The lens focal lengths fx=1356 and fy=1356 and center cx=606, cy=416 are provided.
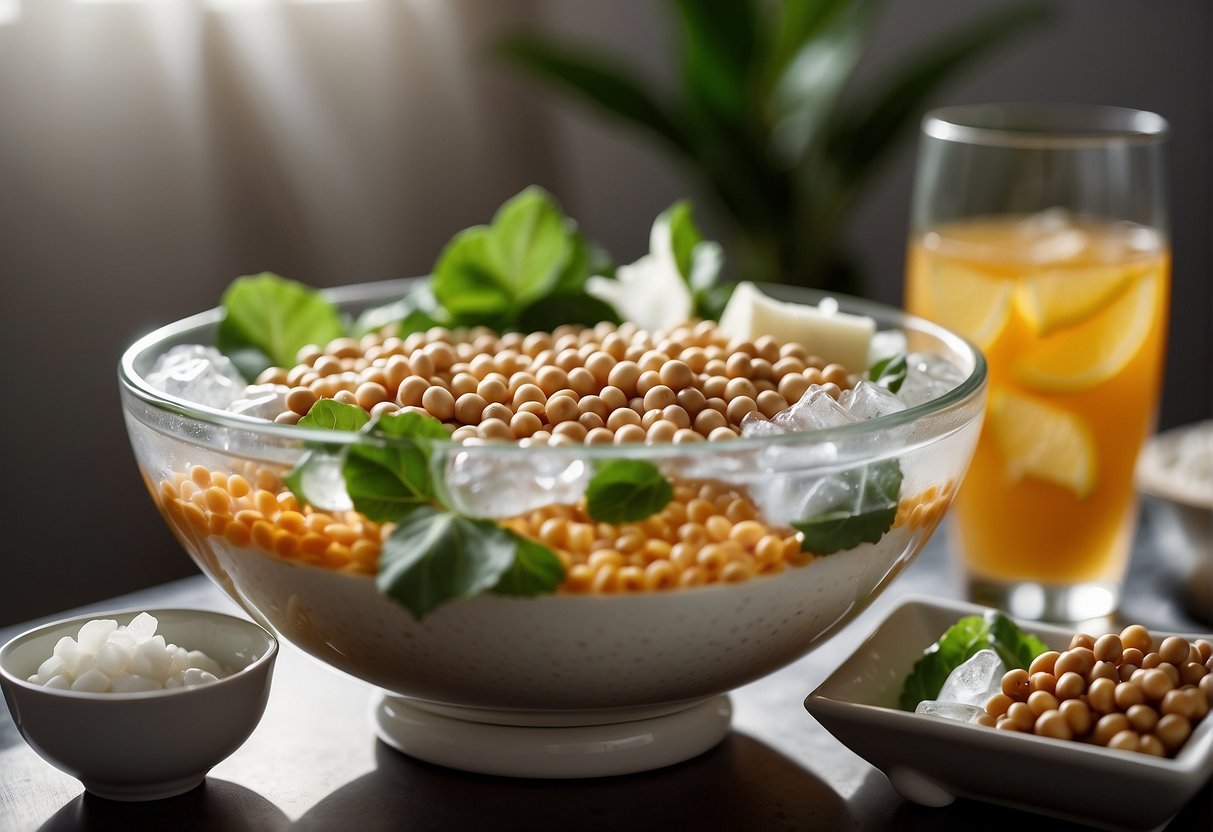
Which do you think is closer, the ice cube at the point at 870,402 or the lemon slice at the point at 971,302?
the ice cube at the point at 870,402

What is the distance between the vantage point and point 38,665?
73cm

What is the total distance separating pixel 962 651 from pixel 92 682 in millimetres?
467

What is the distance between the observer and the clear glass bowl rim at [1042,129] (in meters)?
1.00

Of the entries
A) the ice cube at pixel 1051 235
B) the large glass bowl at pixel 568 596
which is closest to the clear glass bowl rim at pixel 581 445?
the large glass bowl at pixel 568 596

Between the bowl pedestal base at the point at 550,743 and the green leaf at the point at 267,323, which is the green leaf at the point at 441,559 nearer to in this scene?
the bowl pedestal base at the point at 550,743

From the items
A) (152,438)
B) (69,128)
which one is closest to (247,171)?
(69,128)

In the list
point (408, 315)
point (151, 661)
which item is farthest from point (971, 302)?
point (151, 661)

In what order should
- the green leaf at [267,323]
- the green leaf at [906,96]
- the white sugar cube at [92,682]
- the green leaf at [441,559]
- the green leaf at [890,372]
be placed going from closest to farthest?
the green leaf at [441,559], the white sugar cube at [92,682], the green leaf at [890,372], the green leaf at [267,323], the green leaf at [906,96]

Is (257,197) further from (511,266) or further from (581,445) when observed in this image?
(581,445)

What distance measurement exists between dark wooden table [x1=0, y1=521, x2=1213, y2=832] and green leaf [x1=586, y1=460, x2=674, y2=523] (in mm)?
185

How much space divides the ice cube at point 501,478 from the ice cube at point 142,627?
0.76 ft

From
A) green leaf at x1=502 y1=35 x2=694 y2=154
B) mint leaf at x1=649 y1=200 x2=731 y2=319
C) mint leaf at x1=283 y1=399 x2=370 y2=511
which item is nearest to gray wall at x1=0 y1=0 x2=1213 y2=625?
green leaf at x1=502 y1=35 x2=694 y2=154

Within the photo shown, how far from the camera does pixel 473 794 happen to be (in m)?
0.72

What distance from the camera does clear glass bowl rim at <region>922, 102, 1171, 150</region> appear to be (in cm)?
100
